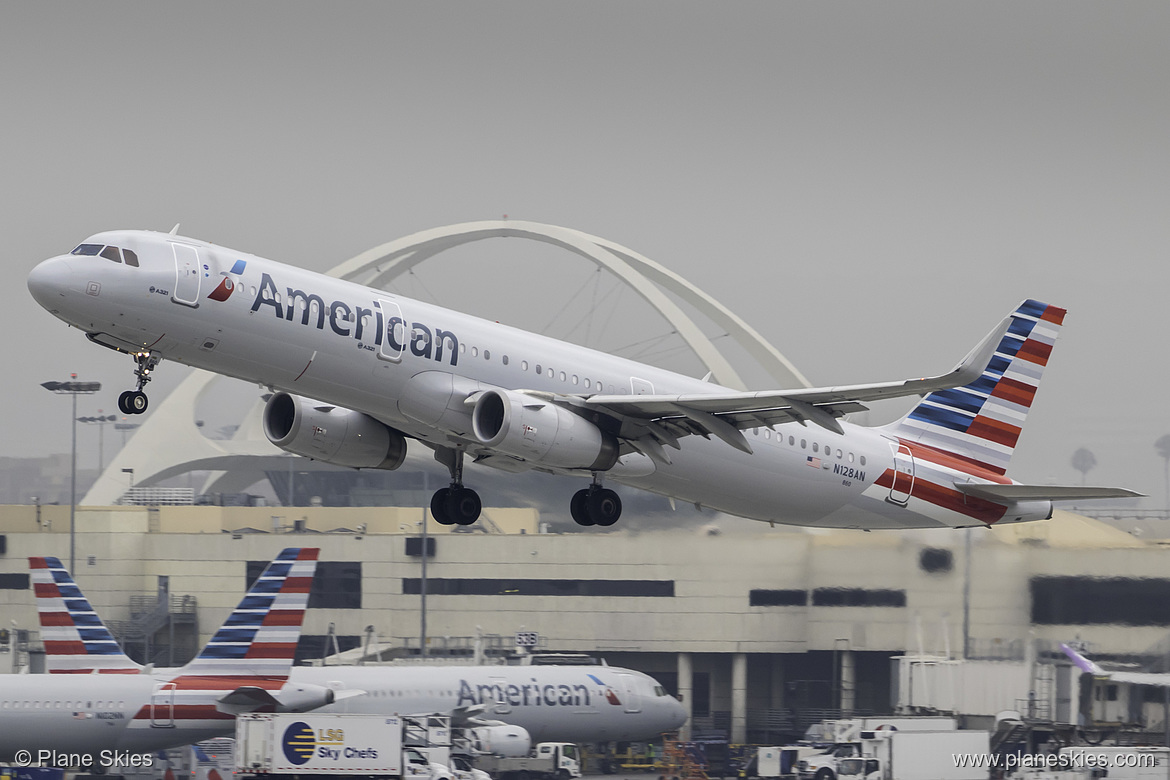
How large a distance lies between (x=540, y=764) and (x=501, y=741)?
1.74 meters

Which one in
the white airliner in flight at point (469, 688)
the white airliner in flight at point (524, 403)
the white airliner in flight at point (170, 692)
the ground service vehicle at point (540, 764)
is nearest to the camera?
the white airliner in flight at point (524, 403)

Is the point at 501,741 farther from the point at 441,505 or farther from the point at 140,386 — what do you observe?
the point at 140,386

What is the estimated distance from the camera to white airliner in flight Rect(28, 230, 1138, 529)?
23.1 meters

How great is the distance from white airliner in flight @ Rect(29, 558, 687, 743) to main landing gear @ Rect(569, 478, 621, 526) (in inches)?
481

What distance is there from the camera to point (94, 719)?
3441 cm

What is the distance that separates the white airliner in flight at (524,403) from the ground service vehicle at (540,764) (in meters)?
11.8

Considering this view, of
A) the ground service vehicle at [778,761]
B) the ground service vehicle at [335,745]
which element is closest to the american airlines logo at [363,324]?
the ground service vehicle at [335,745]

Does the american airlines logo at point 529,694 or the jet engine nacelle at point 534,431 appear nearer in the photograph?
the jet engine nacelle at point 534,431

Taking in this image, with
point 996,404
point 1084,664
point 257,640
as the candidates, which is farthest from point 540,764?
point 996,404

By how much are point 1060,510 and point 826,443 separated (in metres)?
18.4

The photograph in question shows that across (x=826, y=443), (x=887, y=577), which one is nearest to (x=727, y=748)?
(x=887, y=577)

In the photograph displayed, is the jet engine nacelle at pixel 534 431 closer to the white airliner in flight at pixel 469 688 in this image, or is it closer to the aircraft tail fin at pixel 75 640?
the white airliner in flight at pixel 469 688

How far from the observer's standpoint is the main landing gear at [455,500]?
29.2 m

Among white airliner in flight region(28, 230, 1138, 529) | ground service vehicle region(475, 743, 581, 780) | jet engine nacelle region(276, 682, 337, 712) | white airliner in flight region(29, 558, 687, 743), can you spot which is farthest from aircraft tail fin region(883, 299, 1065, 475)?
jet engine nacelle region(276, 682, 337, 712)
